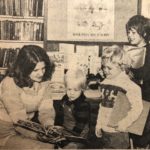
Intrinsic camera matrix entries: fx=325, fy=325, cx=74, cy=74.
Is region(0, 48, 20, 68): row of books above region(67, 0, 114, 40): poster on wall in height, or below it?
below

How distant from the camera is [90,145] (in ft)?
6.22

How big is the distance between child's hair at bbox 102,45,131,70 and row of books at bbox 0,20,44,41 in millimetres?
388

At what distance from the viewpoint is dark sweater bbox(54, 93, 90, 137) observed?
189cm

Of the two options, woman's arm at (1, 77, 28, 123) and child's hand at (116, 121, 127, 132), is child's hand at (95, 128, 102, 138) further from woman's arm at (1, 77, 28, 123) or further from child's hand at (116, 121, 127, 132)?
woman's arm at (1, 77, 28, 123)

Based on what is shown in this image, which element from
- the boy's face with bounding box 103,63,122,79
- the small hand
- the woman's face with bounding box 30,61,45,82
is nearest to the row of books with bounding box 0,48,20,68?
the woman's face with bounding box 30,61,45,82

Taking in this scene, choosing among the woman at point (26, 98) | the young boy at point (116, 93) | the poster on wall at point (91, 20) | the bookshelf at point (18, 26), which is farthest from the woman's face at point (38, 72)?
the young boy at point (116, 93)

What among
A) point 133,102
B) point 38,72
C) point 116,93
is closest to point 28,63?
point 38,72

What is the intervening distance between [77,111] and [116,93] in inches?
9.9

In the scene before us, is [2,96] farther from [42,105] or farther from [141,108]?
[141,108]

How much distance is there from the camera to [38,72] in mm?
1885

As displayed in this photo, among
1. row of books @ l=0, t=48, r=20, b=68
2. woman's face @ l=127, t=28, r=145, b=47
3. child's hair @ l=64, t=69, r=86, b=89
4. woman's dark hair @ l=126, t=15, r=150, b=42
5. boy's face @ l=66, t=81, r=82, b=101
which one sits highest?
woman's dark hair @ l=126, t=15, r=150, b=42

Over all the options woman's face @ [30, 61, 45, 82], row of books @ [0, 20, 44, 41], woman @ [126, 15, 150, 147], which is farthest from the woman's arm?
woman @ [126, 15, 150, 147]

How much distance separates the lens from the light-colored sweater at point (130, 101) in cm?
189

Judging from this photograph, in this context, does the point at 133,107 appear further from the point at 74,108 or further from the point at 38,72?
the point at 38,72
